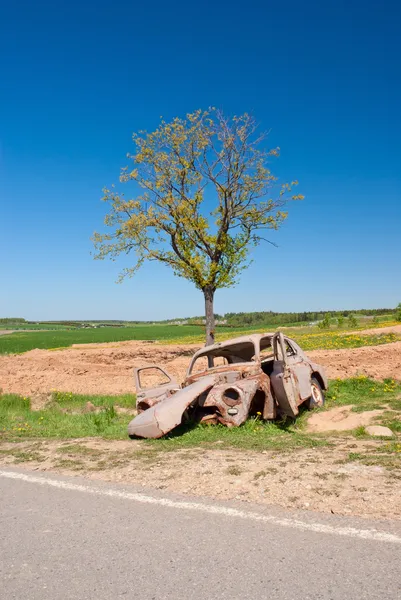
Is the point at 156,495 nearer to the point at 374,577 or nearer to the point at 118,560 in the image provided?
the point at 118,560

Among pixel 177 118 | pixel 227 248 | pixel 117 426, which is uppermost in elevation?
pixel 177 118

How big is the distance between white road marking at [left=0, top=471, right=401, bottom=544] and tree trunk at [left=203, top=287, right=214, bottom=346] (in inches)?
606

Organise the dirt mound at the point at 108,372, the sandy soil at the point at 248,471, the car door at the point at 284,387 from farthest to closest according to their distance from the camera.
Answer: the dirt mound at the point at 108,372 < the car door at the point at 284,387 < the sandy soil at the point at 248,471

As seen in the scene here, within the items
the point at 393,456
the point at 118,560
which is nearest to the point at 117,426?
the point at 393,456

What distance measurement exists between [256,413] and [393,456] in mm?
3165

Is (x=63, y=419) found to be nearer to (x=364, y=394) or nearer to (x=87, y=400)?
(x=87, y=400)

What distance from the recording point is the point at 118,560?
11.9 feet

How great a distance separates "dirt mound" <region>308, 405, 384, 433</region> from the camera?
28.9 ft

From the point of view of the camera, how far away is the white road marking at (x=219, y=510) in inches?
150

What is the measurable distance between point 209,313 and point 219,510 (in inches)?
694

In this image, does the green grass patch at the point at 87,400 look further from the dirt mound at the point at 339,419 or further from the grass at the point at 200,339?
the grass at the point at 200,339

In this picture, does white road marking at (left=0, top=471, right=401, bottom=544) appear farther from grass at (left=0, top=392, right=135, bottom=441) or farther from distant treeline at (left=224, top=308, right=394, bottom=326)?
distant treeline at (left=224, top=308, right=394, bottom=326)

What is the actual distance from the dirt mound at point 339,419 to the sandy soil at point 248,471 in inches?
55.3

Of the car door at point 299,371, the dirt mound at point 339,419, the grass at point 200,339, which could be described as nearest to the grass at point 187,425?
the dirt mound at point 339,419
